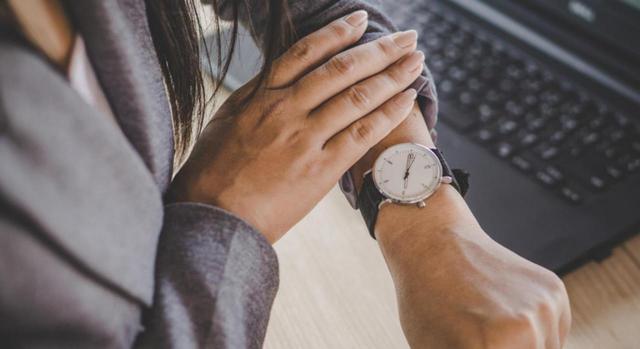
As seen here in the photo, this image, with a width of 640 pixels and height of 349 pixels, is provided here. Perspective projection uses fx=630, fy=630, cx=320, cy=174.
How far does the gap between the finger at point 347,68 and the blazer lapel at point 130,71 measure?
128 mm

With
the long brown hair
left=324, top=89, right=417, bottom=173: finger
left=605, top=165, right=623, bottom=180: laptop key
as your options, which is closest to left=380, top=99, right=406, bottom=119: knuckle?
left=324, top=89, right=417, bottom=173: finger

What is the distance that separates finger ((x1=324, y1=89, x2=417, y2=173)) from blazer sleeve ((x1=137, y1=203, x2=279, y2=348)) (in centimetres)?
12

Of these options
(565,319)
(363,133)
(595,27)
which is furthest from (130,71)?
(595,27)

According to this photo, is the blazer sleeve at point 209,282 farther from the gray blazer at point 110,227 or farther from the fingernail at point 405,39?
the fingernail at point 405,39

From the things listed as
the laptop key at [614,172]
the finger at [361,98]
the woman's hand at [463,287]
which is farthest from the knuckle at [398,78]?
the laptop key at [614,172]

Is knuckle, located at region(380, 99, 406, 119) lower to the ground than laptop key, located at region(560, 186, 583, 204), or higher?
higher

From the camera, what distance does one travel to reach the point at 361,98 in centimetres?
54

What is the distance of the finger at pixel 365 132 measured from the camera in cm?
53

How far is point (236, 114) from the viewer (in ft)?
1.84

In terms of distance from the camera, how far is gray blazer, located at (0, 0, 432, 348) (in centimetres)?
33

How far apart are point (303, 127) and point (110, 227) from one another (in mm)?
212

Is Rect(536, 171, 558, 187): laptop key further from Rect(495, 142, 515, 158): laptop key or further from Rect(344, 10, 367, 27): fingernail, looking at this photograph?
Rect(344, 10, 367, 27): fingernail

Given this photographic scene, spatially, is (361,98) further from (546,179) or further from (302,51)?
(546,179)

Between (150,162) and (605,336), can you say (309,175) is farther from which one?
(605,336)
